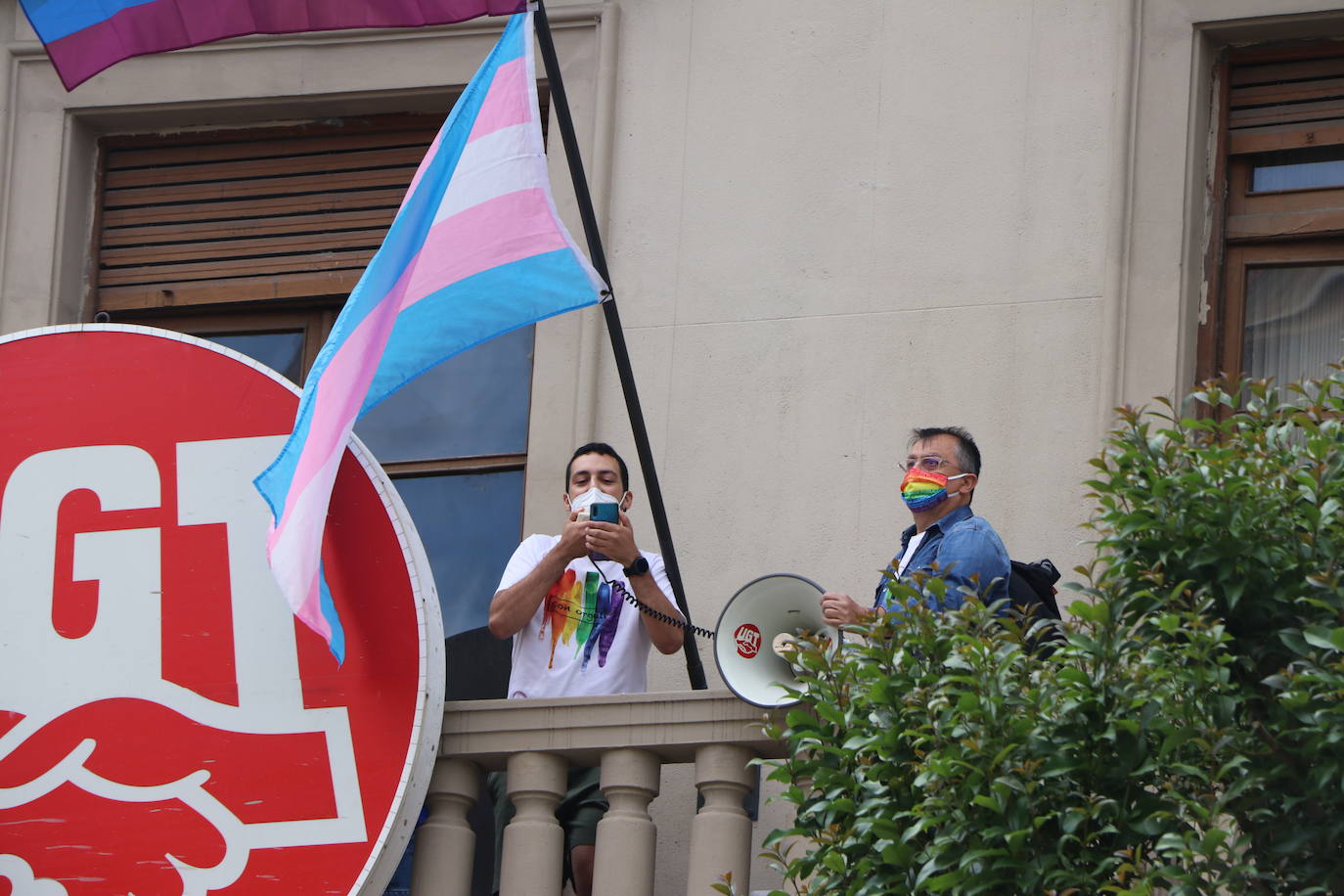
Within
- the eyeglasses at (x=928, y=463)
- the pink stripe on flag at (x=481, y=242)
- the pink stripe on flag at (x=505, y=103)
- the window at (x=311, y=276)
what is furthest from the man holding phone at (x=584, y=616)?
the window at (x=311, y=276)

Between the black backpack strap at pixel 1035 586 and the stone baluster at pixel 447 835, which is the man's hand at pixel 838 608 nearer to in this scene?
the black backpack strap at pixel 1035 586

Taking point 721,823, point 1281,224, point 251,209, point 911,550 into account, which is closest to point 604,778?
point 721,823

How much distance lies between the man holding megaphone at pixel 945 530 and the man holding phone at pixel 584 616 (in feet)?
2.36

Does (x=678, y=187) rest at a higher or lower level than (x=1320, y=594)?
higher

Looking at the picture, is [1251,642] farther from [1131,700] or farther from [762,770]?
[762,770]

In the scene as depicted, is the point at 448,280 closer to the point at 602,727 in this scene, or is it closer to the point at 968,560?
the point at 602,727

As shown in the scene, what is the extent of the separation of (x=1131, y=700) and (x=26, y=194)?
6818 mm

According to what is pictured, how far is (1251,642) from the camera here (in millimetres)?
7301

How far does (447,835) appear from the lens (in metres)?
9.37

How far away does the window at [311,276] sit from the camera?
1167 centimetres

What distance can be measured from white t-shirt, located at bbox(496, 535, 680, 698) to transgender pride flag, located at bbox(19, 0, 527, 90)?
2.22 metres

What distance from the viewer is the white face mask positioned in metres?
9.72

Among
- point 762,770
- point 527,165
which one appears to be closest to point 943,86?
point 527,165

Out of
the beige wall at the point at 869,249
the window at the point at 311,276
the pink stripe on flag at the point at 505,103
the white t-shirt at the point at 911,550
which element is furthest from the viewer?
the window at the point at 311,276
